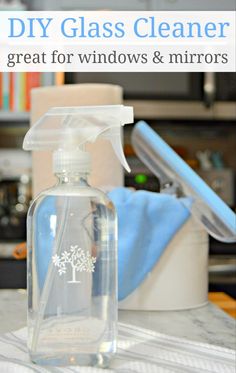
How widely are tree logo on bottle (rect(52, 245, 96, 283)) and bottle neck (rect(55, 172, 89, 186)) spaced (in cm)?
5

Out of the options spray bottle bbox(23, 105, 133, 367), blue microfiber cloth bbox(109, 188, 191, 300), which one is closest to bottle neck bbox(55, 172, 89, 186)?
spray bottle bbox(23, 105, 133, 367)

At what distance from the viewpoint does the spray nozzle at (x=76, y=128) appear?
50 centimetres

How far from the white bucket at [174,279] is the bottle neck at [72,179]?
290mm

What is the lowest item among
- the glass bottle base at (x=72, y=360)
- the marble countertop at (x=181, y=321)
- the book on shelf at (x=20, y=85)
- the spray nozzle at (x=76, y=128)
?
the marble countertop at (x=181, y=321)

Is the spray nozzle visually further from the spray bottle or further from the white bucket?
the white bucket

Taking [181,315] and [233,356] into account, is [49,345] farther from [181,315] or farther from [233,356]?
[181,315]

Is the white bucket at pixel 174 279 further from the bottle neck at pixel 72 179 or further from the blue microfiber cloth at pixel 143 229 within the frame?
the bottle neck at pixel 72 179

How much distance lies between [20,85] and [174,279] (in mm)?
2074

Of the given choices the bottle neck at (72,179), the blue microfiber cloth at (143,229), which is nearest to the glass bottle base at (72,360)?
the bottle neck at (72,179)

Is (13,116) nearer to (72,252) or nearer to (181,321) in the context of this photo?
(181,321)

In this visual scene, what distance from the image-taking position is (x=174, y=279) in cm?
79

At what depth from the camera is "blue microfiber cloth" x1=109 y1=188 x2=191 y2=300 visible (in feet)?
2.55

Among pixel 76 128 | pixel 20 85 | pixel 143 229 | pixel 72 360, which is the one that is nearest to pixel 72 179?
pixel 76 128

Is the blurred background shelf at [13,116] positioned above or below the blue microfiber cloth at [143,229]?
above
